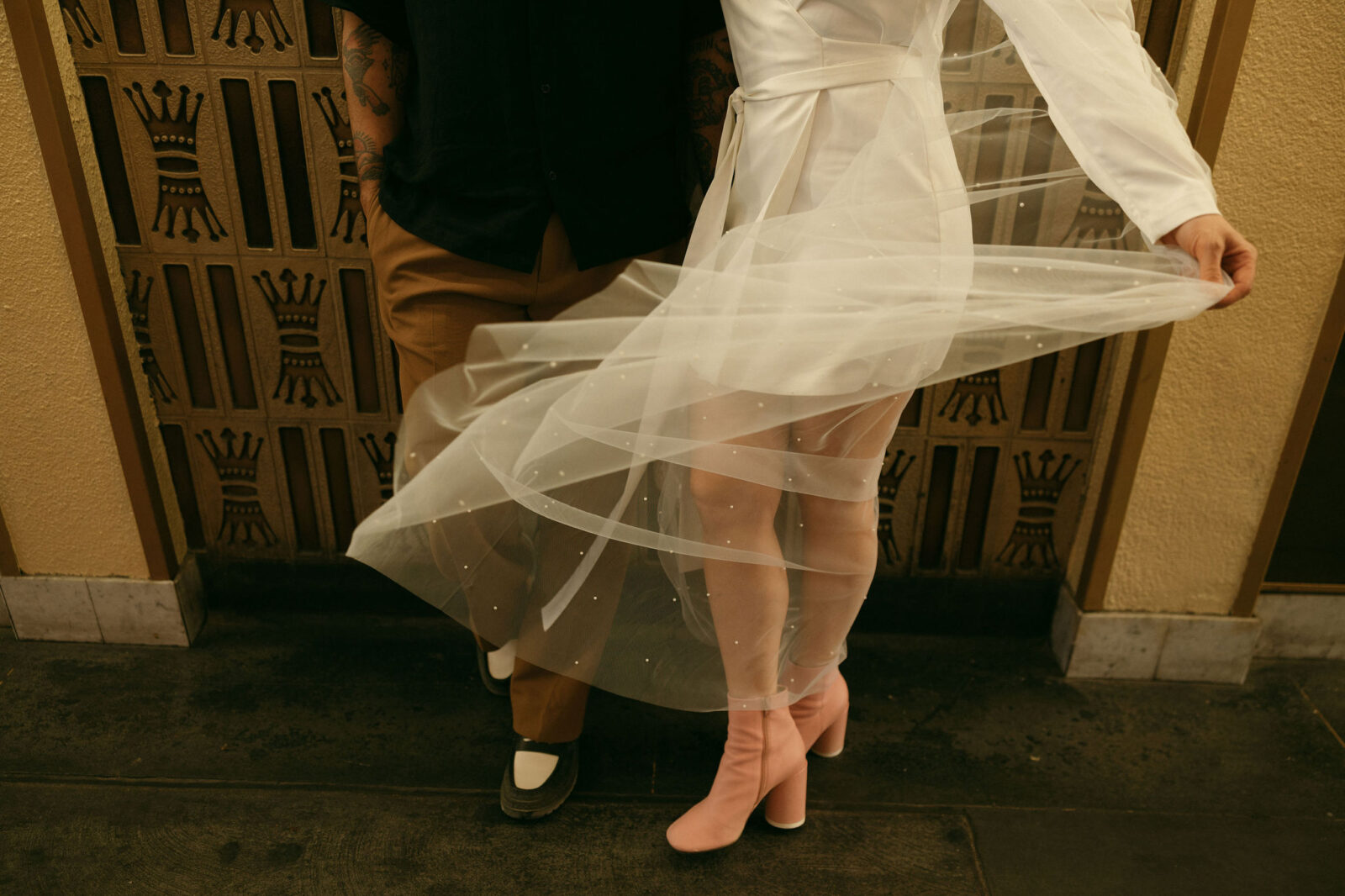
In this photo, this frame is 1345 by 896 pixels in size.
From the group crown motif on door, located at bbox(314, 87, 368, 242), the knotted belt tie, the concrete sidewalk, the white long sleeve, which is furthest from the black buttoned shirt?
the concrete sidewalk

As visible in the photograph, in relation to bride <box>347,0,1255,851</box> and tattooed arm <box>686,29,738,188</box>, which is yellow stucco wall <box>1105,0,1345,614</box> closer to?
bride <box>347,0,1255,851</box>

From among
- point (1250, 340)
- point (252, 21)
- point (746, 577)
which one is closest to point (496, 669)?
point (746, 577)

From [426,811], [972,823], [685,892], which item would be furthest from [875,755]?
[426,811]

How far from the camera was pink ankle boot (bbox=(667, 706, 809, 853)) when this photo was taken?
4.51ft

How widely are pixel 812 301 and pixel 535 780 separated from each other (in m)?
0.92

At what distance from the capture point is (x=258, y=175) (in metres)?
1.63

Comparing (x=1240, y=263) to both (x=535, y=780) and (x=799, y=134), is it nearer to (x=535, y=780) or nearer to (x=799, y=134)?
(x=799, y=134)

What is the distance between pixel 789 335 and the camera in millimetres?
1093

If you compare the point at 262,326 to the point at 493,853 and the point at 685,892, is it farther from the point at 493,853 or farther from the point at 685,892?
the point at 685,892

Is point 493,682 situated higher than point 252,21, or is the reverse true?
point 252,21

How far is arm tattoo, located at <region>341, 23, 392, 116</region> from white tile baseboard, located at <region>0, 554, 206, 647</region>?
1.11 meters

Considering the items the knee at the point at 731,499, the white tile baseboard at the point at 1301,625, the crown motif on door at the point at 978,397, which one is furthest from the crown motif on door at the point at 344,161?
the white tile baseboard at the point at 1301,625

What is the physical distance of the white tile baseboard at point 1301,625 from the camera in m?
1.84

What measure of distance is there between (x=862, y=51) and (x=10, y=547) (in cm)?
188
